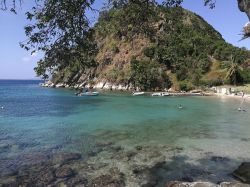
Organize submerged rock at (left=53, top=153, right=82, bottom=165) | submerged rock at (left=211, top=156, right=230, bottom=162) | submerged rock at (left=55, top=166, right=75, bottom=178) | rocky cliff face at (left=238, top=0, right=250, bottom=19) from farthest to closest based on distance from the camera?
submerged rock at (left=211, top=156, right=230, bottom=162) < submerged rock at (left=53, top=153, right=82, bottom=165) < submerged rock at (left=55, top=166, right=75, bottom=178) < rocky cliff face at (left=238, top=0, right=250, bottom=19)

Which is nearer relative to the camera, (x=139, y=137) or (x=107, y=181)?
(x=107, y=181)

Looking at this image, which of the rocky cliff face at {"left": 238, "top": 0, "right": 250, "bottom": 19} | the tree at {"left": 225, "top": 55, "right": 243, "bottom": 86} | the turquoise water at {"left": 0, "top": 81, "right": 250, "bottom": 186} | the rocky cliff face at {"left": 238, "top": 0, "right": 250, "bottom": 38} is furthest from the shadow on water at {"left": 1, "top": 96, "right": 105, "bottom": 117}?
the tree at {"left": 225, "top": 55, "right": 243, "bottom": 86}

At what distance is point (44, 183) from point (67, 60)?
10101mm

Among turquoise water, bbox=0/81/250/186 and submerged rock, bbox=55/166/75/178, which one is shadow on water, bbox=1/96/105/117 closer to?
turquoise water, bbox=0/81/250/186

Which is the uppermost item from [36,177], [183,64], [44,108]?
[183,64]

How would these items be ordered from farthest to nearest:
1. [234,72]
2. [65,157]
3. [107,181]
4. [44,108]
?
[234,72], [44,108], [65,157], [107,181]

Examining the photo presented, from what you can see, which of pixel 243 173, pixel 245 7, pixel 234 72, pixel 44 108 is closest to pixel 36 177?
pixel 243 173

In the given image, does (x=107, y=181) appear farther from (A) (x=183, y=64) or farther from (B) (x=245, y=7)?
(A) (x=183, y=64)

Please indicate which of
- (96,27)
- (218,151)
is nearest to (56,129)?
(218,151)

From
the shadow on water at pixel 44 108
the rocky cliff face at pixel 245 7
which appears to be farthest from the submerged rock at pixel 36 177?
the shadow on water at pixel 44 108

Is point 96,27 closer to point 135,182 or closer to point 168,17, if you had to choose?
point 168,17

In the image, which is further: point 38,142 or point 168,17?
point 38,142

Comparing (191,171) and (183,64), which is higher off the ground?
(183,64)

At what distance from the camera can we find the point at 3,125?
43375mm
